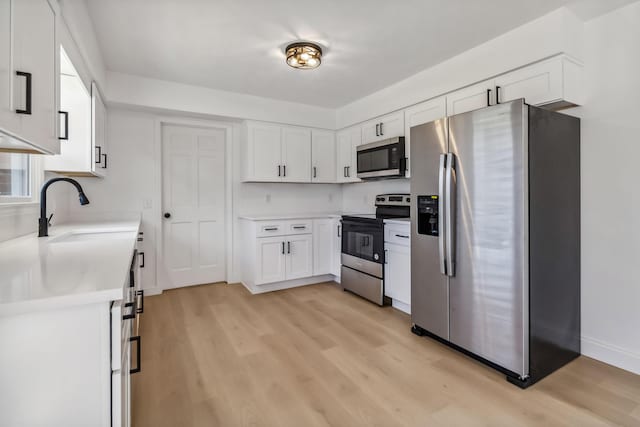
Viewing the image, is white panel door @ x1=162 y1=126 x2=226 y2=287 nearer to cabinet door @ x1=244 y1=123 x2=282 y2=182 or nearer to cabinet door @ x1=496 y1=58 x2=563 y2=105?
cabinet door @ x1=244 y1=123 x2=282 y2=182

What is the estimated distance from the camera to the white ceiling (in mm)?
2154

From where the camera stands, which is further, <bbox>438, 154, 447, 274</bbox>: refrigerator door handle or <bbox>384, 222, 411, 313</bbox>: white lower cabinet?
<bbox>384, 222, 411, 313</bbox>: white lower cabinet

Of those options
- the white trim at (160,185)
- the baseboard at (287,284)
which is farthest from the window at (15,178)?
the baseboard at (287,284)

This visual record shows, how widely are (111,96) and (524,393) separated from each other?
429cm

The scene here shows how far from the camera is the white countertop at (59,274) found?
82 centimetres

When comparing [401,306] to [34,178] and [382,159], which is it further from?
[34,178]

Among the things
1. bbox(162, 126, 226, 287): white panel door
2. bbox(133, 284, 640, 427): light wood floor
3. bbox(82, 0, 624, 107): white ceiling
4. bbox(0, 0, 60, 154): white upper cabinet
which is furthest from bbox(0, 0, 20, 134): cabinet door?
bbox(162, 126, 226, 287): white panel door

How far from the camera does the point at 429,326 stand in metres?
2.53

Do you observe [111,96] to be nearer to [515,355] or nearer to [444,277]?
[444,277]

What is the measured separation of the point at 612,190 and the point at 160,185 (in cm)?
428

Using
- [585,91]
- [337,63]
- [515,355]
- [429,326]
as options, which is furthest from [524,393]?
[337,63]

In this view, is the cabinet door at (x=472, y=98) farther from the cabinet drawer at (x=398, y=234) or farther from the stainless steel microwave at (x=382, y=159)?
the cabinet drawer at (x=398, y=234)

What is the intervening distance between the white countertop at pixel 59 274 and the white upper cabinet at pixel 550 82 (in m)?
2.79

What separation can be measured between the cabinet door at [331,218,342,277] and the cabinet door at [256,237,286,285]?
0.69m
